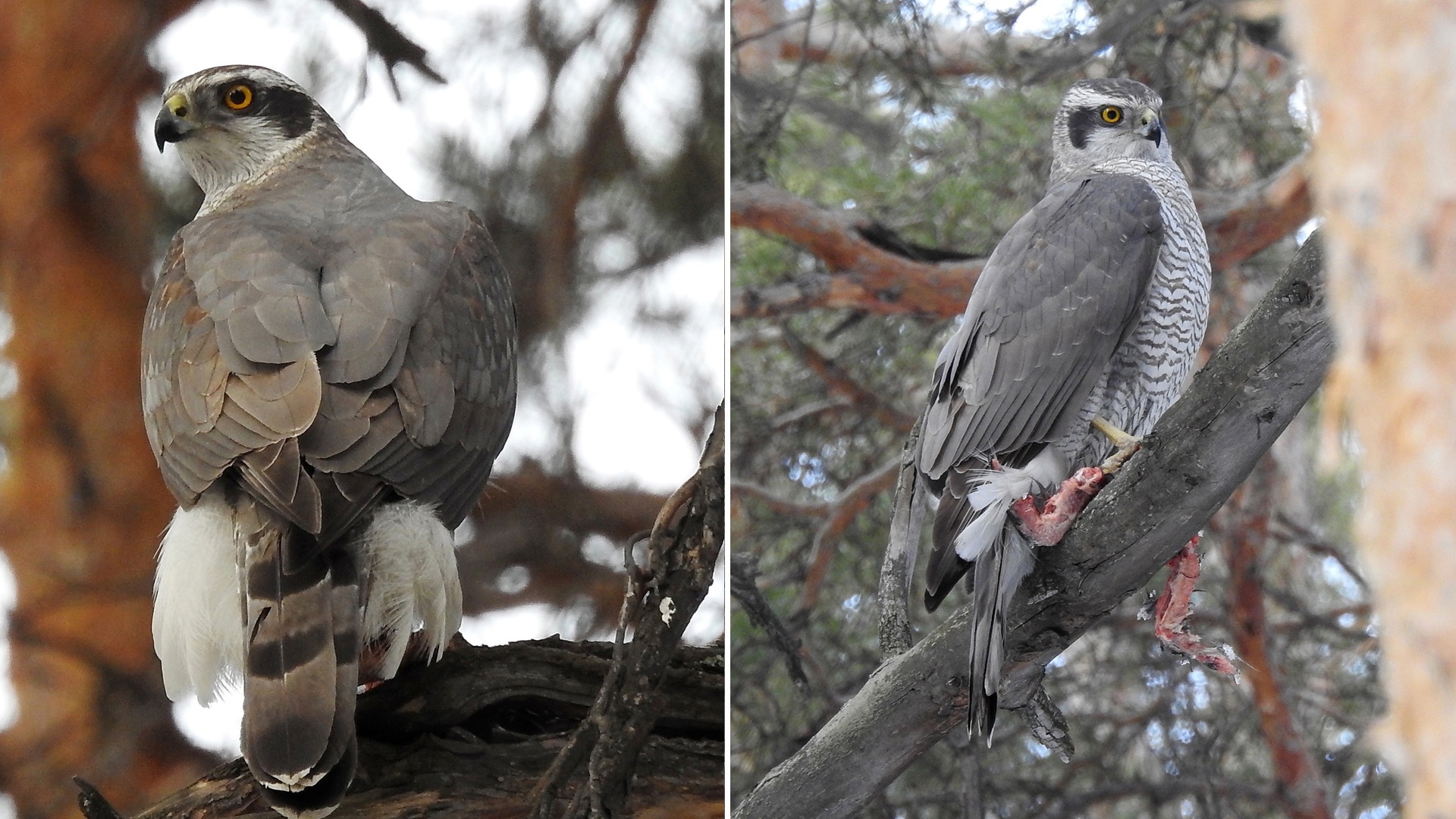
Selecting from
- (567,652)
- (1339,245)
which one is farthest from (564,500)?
(1339,245)

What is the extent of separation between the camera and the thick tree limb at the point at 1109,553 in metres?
1.22

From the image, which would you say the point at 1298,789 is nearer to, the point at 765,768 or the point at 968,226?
the point at 765,768

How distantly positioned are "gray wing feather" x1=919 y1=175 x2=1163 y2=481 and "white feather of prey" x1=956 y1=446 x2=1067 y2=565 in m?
0.03

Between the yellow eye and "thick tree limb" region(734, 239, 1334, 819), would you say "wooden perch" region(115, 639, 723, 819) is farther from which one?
the yellow eye

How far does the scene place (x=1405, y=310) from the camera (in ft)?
1.74

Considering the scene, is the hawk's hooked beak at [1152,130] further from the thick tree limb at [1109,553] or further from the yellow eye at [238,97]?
the thick tree limb at [1109,553]

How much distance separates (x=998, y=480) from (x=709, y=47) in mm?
774

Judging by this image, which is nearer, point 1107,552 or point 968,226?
point 1107,552

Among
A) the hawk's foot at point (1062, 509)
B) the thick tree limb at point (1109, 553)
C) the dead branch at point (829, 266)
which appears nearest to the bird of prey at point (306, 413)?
the dead branch at point (829, 266)

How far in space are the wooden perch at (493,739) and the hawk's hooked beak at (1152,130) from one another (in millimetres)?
917

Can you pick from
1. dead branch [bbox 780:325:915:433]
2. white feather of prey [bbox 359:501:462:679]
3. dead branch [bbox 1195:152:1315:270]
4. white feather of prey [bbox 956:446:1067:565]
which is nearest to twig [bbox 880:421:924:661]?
dead branch [bbox 780:325:915:433]

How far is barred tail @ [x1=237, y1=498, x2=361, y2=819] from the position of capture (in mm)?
1204

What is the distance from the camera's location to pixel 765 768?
173 cm

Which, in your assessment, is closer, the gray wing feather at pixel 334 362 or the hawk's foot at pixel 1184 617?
the gray wing feather at pixel 334 362
